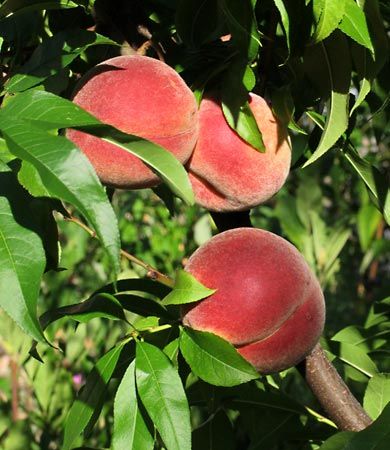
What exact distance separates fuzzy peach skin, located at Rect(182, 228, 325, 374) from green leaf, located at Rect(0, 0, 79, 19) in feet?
1.02

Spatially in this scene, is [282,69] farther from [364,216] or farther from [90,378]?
[364,216]

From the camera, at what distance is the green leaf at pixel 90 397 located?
0.89 meters

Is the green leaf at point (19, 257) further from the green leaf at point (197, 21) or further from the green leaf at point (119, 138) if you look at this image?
the green leaf at point (197, 21)

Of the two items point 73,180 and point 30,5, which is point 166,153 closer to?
point 73,180

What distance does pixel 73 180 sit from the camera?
0.61m

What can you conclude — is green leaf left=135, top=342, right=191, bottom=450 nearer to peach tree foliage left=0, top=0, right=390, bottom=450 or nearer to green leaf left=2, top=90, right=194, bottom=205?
peach tree foliage left=0, top=0, right=390, bottom=450

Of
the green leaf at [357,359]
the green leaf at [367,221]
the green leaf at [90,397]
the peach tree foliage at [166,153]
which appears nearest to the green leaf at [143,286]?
the peach tree foliage at [166,153]

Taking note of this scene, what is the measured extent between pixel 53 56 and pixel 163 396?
372 millimetres

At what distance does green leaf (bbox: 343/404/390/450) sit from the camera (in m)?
0.82

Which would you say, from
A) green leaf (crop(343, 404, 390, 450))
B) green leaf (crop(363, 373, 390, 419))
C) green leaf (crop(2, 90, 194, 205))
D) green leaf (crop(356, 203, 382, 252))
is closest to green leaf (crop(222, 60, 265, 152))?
green leaf (crop(2, 90, 194, 205))

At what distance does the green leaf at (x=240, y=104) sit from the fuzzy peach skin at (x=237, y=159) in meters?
0.02

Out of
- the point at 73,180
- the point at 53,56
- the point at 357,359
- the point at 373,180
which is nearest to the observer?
the point at 73,180

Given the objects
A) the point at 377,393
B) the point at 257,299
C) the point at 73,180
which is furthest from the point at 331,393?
the point at 73,180

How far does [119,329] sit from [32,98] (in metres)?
1.62
